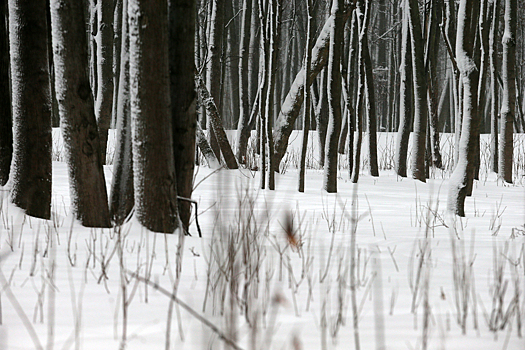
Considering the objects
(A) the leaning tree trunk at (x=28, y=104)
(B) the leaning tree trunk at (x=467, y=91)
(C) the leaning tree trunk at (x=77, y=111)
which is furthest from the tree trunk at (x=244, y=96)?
(C) the leaning tree trunk at (x=77, y=111)

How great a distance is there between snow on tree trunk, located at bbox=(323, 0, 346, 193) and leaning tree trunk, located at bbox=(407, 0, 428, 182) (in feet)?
7.48

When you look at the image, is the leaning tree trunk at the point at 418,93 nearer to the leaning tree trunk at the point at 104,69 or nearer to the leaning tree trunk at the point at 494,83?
the leaning tree trunk at the point at 494,83

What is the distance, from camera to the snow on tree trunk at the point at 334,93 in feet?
19.7

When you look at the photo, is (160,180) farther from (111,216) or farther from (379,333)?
(379,333)

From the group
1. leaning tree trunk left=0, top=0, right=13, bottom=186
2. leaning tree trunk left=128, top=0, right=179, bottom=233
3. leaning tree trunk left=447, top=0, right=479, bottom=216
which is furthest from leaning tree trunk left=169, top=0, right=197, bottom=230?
leaning tree trunk left=447, top=0, right=479, bottom=216

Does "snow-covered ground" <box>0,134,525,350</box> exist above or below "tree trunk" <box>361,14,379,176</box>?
below

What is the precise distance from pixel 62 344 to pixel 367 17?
606cm

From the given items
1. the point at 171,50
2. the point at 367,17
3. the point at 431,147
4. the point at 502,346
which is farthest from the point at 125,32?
the point at 431,147

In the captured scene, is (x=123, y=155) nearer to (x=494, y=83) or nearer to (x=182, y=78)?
(x=182, y=78)

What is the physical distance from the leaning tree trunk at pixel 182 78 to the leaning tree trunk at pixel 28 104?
1.01 meters

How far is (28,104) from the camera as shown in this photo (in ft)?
11.6

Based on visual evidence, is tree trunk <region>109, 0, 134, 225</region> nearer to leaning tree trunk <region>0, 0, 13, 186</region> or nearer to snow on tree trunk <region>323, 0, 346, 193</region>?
leaning tree trunk <region>0, 0, 13, 186</region>

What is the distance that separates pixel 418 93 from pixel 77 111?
A: 6237mm

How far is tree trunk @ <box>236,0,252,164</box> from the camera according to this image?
32.0 ft
